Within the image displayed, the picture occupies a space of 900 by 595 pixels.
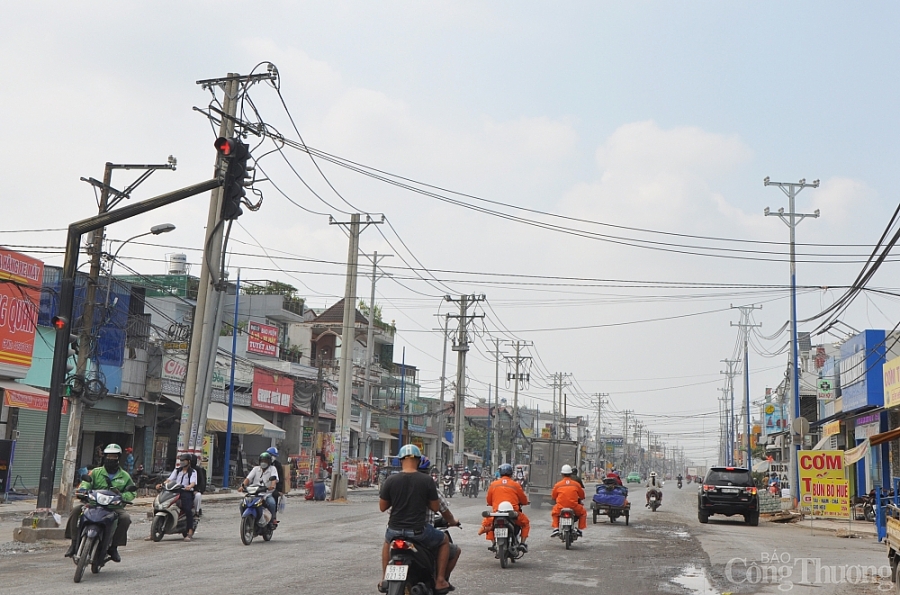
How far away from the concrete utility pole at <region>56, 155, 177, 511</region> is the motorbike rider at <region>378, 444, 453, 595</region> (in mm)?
14999

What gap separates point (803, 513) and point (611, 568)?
809 inches

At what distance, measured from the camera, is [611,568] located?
13992 mm

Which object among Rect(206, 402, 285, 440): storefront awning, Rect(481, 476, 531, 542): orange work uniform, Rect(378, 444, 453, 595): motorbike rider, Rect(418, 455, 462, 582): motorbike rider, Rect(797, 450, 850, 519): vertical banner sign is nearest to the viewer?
Rect(378, 444, 453, 595): motorbike rider

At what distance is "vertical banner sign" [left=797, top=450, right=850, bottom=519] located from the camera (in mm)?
28781

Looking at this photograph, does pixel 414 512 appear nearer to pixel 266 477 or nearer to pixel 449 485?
pixel 266 477

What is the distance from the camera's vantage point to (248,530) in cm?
1680

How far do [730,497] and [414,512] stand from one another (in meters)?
22.2

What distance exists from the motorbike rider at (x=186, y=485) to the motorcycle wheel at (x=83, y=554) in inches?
203

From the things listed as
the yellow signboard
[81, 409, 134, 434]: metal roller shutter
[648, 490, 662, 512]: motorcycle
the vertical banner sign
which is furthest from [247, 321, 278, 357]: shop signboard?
the yellow signboard

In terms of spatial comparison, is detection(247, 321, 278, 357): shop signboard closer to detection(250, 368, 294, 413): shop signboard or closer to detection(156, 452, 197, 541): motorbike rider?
detection(250, 368, 294, 413): shop signboard

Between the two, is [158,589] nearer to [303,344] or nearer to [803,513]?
[803,513]

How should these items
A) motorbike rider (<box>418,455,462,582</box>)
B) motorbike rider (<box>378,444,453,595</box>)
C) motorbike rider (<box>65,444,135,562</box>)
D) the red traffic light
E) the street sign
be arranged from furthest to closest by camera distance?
1. the street sign
2. the red traffic light
3. motorbike rider (<box>65,444,135,562</box>)
4. motorbike rider (<box>418,455,462,582</box>)
5. motorbike rider (<box>378,444,453,595</box>)

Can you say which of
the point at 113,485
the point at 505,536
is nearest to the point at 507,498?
the point at 505,536

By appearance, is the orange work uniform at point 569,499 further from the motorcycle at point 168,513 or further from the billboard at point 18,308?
the billboard at point 18,308
